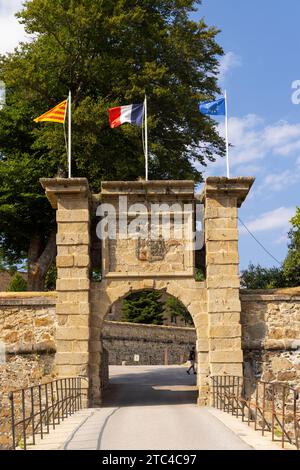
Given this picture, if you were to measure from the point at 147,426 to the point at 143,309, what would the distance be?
115ft

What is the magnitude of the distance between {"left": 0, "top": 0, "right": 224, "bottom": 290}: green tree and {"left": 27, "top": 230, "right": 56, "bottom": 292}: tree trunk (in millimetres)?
49

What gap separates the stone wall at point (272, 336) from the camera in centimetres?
1770

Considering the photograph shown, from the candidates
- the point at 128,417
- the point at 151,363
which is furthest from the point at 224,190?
the point at 151,363

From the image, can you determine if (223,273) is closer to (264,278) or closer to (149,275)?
(149,275)

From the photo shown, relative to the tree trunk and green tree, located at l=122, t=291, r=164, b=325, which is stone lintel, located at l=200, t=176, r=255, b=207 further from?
green tree, located at l=122, t=291, r=164, b=325

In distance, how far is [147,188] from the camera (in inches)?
709

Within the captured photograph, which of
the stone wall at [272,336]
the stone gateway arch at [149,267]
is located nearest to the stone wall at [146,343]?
the stone gateway arch at [149,267]

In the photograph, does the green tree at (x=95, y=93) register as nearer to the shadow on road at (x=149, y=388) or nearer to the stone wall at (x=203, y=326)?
the shadow on road at (x=149, y=388)

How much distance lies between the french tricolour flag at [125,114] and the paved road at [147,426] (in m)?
8.57

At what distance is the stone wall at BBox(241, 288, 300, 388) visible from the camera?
58.1ft

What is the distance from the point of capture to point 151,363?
137ft
